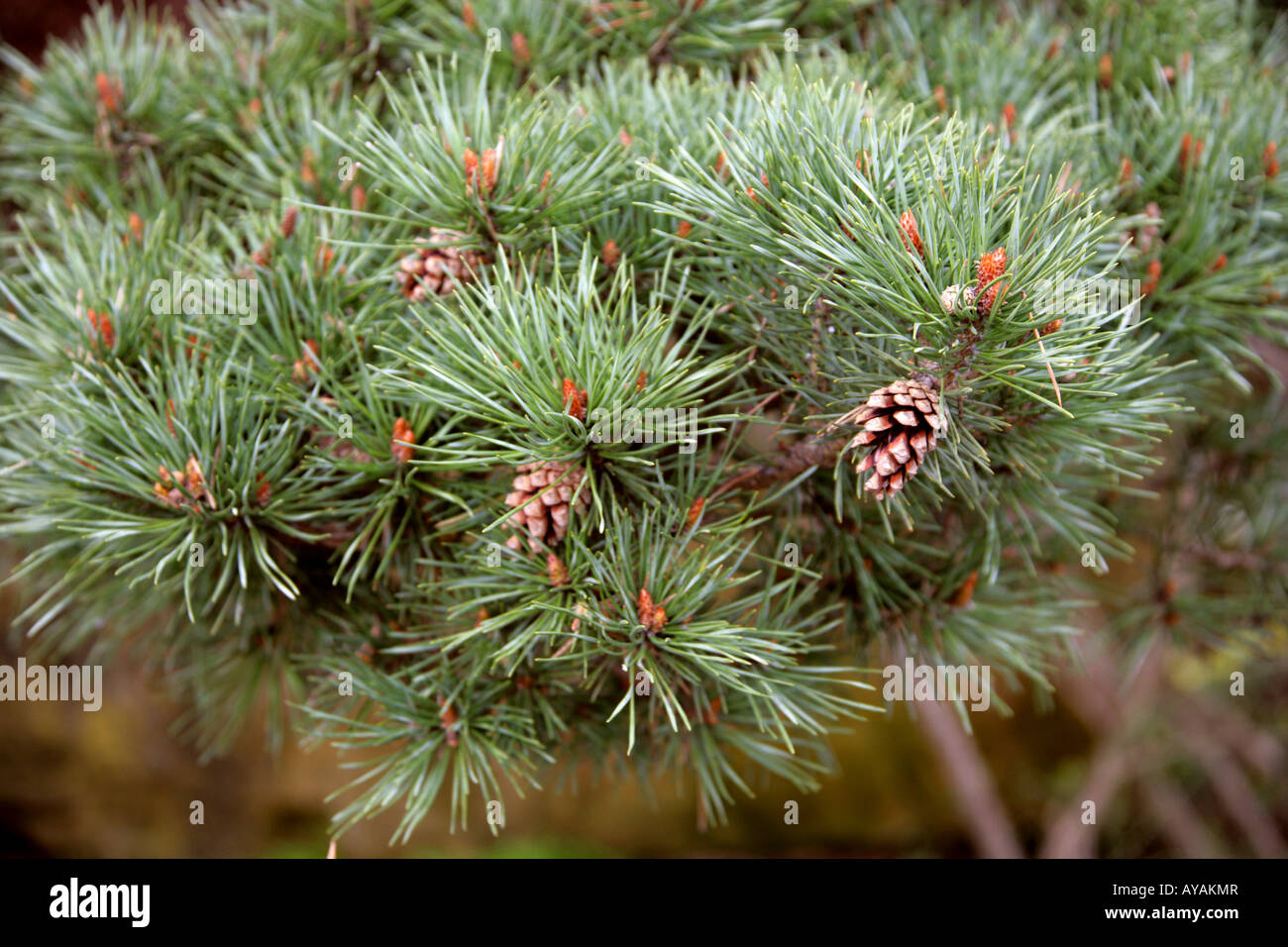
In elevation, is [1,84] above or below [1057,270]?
above

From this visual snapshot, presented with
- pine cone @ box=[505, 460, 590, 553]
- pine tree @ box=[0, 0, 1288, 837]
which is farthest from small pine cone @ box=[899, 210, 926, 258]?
pine cone @ box=[505, 460, 590, 553]

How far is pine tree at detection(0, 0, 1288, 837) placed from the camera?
1.41ft

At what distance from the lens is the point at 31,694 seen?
27.3 inches

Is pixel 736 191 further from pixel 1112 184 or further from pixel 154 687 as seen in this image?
pixel 154 687

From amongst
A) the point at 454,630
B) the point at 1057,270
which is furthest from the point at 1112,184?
the point at 454,630

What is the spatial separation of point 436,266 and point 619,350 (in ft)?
0.44

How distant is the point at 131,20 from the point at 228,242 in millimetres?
394

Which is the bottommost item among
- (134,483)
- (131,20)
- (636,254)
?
(134,483)

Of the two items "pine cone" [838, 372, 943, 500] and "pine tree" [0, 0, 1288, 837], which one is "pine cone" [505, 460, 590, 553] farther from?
"pine cone" [838, 372, 943, 500]

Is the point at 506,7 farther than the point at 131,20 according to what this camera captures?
No

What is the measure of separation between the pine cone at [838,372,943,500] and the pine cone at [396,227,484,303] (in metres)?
0.23

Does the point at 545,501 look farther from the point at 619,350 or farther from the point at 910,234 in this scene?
the point at 910,234

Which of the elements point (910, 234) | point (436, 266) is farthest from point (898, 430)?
point (436, 266)

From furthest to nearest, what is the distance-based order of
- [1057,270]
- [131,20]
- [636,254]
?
[131,20], [636,254], [1057,270]
